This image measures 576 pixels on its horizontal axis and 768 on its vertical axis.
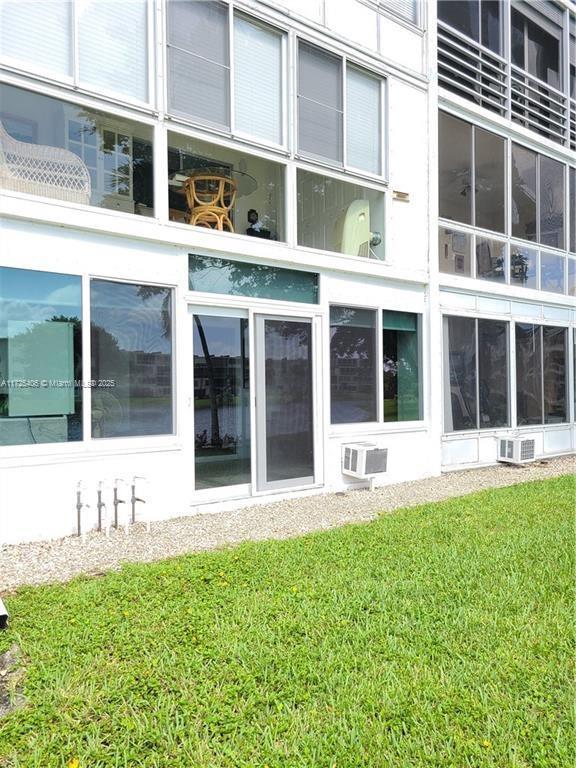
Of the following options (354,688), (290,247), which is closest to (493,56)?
(290,247)

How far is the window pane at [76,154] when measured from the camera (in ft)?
18.8

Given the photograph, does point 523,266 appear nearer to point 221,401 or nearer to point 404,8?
point 404,8

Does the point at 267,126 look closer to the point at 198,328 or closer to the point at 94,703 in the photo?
the point at 198,328

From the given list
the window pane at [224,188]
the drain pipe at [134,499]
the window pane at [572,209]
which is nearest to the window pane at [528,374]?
the window pane at [572,209]

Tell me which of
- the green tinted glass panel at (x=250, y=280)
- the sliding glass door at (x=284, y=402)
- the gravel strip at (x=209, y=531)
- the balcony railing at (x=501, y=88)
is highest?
the balcony railing at (x=501, y=88)

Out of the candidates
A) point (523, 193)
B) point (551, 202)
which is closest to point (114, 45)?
point (523, 193)

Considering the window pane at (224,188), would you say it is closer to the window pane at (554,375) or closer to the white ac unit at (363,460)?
the white ac unit at (363,460)

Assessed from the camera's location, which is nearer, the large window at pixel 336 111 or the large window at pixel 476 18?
the large window at pixel 336 111

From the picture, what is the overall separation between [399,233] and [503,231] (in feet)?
10.3

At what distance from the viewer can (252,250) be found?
281 inches

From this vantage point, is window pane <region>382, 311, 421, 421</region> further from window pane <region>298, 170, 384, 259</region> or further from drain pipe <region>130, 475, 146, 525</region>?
drain pipe <region>130, 475, 146, 525</region>

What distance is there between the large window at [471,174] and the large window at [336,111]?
1699 mm

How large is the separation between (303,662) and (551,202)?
11892 millimetres

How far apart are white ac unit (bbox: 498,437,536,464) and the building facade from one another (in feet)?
0.78
